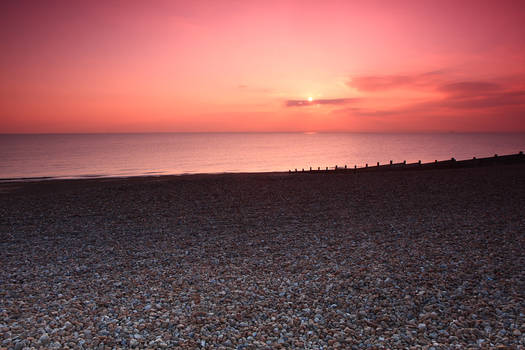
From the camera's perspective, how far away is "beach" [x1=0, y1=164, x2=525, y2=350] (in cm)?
574

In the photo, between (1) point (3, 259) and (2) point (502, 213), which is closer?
(1) point (3, 259)

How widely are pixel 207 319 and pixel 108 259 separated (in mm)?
4974

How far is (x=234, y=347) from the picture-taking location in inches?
211

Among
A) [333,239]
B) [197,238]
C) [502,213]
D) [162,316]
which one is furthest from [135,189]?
[502,213]

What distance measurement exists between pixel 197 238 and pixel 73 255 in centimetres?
380

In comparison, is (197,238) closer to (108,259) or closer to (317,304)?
(108,259)

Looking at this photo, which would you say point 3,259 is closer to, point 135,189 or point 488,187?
point 135,189

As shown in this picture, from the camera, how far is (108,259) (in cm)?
977

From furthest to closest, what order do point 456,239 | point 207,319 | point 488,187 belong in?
point 488,187 < point 456,239 < point 207,319

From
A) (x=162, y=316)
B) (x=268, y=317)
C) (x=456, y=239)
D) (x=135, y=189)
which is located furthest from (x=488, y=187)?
(x=135, y=189)

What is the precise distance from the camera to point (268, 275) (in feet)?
27.3

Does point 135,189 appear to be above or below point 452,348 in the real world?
above

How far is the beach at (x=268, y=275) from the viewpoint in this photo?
574 centimetres

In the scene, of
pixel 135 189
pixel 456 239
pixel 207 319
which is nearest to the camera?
pixel 207 319
